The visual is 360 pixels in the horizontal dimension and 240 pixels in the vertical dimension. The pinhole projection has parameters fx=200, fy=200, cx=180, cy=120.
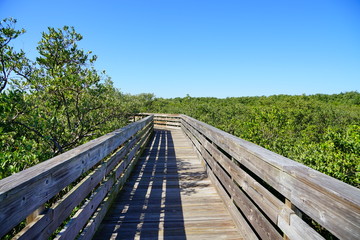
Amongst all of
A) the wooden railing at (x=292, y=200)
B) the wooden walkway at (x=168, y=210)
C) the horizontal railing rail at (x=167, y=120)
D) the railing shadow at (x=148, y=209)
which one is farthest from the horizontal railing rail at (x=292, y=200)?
the horizontal railing rail at (x=167, y=120)

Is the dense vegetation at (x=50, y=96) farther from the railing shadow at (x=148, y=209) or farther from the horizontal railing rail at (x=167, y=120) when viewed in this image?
the horizontal railing rail at (x=167, y=120)

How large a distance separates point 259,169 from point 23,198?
6.23 ft

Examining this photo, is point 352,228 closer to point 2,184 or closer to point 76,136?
point 2,184

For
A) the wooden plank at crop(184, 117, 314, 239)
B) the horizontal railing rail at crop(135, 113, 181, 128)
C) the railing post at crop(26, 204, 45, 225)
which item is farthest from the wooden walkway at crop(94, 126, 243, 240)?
the horizontal railing rail at crop(135, 113, 181, 128)

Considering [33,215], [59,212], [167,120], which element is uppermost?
[33,215]

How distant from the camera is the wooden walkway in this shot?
8.21 ft

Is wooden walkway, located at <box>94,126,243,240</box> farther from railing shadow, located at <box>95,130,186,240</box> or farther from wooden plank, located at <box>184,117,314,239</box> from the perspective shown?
wooden plank, located at <box>184,117,314,239</box>

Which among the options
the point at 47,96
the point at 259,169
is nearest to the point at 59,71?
the point at 47,96

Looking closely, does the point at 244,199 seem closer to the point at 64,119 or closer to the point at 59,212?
the point at 59,212

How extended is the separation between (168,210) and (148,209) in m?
0.31

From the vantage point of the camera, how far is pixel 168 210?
3.09m

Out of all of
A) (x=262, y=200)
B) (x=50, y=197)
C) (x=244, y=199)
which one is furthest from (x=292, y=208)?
(x=50, y=197)

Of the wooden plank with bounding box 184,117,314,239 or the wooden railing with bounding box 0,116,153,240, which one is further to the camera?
the wooden plank with bounding box 184,117,314,239

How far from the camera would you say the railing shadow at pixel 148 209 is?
2500 mm
